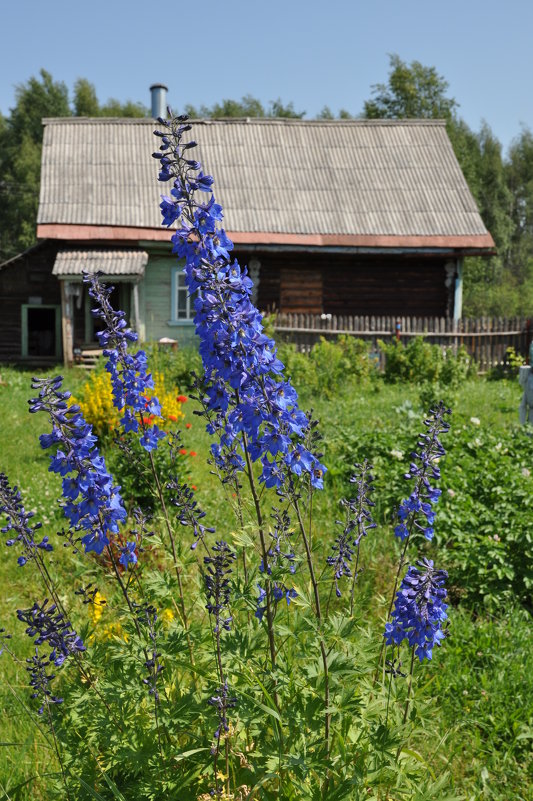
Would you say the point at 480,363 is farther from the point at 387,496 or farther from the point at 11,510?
the point at 11,510

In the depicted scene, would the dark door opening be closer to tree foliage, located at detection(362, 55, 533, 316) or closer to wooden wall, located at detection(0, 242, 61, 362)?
wooden wall, located at detection(0, 242, 61, 362)

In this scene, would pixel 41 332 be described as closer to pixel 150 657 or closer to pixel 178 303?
pixel 178 303

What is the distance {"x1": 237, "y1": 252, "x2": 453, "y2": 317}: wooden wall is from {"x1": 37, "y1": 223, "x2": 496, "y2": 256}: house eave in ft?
1.59

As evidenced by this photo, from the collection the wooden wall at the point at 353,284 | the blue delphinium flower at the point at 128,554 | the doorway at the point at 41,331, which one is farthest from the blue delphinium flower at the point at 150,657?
the doorway at the point at 41,331

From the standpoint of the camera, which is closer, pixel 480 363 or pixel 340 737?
pixel 340 737

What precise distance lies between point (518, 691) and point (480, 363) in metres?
12.7

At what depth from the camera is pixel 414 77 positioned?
36.9 m

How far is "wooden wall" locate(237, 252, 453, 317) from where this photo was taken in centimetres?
1764

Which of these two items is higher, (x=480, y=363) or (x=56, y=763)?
(x=480, y=363)

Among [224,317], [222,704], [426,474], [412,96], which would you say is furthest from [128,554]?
[412,96]

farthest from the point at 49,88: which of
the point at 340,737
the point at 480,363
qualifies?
the point at 340,737

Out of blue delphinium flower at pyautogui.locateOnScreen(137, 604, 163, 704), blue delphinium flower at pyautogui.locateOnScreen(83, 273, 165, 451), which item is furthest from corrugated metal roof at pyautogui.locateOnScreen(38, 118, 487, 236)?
blue delphinium flower at pyautogui.locateOnScreen(137, 604, 163, 704)

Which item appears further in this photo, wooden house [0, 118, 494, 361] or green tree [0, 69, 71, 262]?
green tree [0, 69, 71, 262]

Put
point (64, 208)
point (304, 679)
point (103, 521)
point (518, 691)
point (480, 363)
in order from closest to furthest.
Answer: point (103, 521)
point (304, 679)
point (518, 691)
point (480, 363)
point (64, 208)
